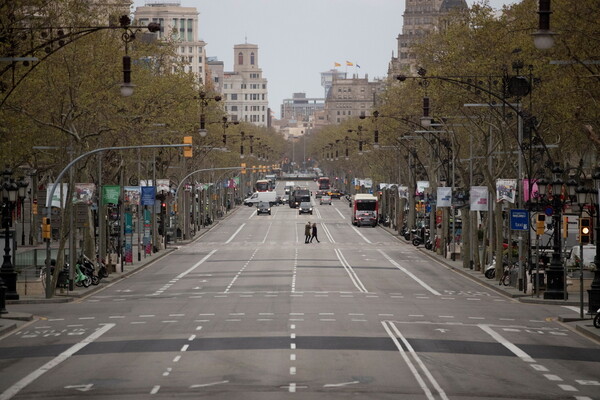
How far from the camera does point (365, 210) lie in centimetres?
13300

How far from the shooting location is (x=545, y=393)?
2505cm

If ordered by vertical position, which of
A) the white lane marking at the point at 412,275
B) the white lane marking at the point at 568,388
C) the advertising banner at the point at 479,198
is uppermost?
the advertising banner at the point at 479,198

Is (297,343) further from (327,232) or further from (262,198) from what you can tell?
(262,198)

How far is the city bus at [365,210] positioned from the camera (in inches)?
5197

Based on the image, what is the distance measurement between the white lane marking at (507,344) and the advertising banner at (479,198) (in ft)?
86.7

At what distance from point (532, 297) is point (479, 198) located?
1394cm

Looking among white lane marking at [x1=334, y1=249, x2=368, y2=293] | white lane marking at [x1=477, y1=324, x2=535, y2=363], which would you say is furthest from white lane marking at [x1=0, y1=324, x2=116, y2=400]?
white lane marking at [x1=334, y1=249, x2=368, y2=293]

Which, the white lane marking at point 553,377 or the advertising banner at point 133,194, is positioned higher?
the advertising banner at point 133,194

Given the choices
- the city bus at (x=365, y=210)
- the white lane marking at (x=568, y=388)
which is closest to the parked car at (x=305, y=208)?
the city bus at (x=365, y=210)

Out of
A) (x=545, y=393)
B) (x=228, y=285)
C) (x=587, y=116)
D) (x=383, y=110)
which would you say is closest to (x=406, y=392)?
(x=545, y=393)

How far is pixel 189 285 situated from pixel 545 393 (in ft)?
118

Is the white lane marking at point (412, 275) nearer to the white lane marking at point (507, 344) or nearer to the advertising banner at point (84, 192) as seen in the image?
the advertising banner at point (84, 192)

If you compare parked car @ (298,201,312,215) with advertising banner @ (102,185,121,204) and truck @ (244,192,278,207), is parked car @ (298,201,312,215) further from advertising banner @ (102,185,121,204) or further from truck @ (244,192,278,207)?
advertising banner @ (102,185,121,204)

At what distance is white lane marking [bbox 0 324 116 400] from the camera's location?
2548 centimetres
